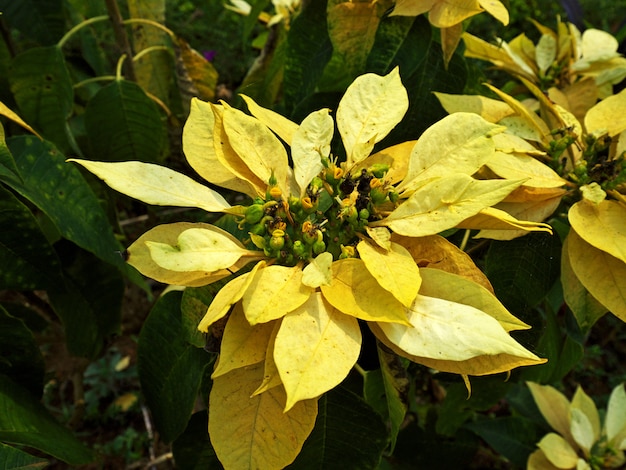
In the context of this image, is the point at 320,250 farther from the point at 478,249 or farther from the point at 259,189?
the point at 478,249

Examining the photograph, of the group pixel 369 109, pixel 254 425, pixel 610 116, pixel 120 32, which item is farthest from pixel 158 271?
pixel 120 32

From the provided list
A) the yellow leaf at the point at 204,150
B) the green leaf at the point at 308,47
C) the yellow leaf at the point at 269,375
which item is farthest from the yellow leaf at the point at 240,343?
the green leaf at the point at 308,47

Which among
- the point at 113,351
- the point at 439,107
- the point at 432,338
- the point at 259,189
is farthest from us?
the point at 113,351

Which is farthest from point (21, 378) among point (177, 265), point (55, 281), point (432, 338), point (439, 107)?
point (439, 107)

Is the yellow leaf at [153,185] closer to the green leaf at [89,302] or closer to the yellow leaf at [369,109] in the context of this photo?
the yellow leaf at [369,109]

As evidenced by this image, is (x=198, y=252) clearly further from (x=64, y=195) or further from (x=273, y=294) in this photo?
(x=64, y=195)

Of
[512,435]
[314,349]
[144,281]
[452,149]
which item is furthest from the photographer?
[512,435]
